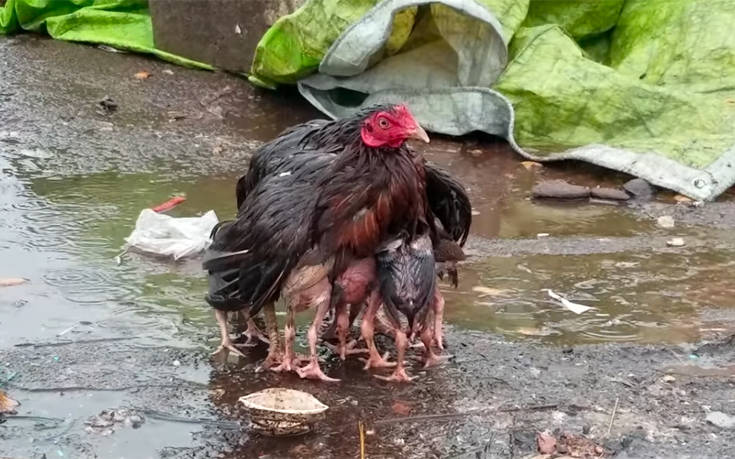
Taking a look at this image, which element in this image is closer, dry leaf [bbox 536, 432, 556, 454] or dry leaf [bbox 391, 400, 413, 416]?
dry leaf [bbox 536, 432, 556, 454]

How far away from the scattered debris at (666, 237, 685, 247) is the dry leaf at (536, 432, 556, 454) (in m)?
2.20

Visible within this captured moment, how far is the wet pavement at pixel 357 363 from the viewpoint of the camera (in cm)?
377

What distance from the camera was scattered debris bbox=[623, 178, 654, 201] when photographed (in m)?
6.23

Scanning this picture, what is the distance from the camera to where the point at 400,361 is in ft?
13.6

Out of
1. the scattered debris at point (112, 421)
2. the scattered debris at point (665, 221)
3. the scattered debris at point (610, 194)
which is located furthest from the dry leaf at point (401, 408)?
the scattered debris at point (610, 194)

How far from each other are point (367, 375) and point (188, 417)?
2.48ft

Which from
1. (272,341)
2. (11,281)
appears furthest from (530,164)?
(11,281)

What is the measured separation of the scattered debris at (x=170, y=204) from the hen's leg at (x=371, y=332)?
1947 millimetres

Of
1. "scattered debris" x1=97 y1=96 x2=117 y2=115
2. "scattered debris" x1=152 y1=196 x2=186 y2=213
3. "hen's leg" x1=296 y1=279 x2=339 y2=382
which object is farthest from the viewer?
"scattered debris" x1=97 y1=96 x2=117 y2=115

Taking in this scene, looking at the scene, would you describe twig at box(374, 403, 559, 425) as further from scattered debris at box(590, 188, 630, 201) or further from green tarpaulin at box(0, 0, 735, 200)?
green tarpaulin at box(0, 0, 735, 200)

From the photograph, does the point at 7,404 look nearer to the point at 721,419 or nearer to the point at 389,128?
the point at 389,128

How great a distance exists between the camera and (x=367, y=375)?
13.9ft

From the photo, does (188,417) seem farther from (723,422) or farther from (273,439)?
(723,422)

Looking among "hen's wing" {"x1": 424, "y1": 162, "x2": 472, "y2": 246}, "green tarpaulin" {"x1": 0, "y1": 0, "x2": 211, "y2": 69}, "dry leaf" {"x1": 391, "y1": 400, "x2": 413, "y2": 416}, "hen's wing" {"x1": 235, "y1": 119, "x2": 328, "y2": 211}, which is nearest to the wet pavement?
"dry leaf" {"x1": 391, "y1": 400, "x2": 413, "y2": 416}
